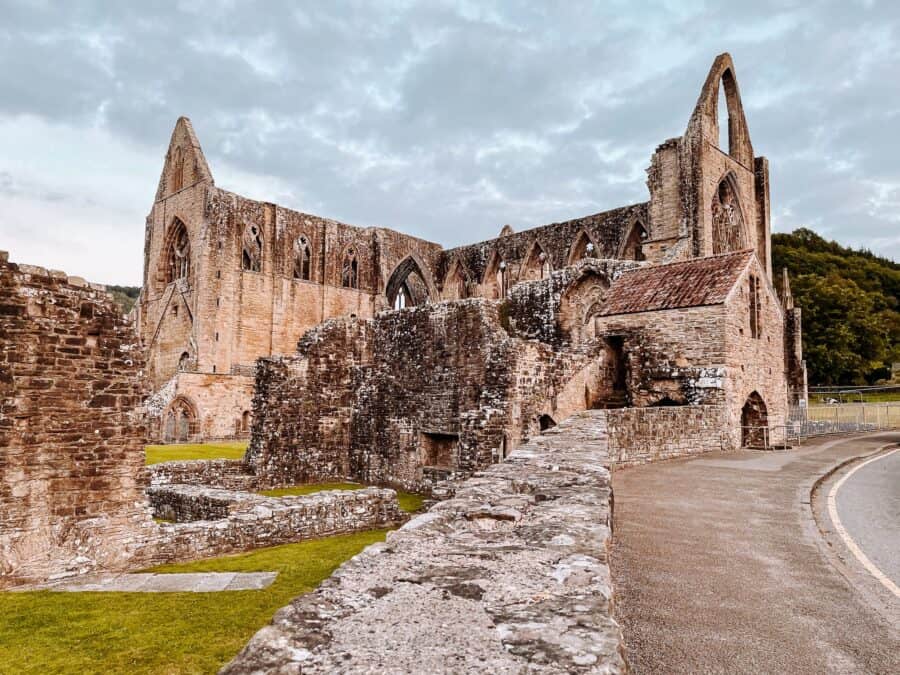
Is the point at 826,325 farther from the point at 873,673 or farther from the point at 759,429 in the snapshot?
the point at 873,673

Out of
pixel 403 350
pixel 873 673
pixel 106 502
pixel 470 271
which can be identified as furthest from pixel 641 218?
pixel 873 673

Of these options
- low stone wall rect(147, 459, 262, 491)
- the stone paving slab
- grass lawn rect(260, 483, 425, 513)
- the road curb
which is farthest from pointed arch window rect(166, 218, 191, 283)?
the road curb

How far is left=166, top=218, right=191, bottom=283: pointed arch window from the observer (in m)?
35.2

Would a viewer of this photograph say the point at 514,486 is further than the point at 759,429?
No

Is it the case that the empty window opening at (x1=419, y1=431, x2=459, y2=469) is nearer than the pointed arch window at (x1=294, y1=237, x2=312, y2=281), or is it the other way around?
the empty window opening at (x1=419, y1=431, x2=459, y2=469)

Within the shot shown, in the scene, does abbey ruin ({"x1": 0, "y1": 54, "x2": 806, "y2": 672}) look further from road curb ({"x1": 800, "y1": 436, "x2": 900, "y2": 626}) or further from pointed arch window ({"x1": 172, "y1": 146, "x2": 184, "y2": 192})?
road curb ({"x1": 800, "y1": 436, "x2": 900, "y2": 626})

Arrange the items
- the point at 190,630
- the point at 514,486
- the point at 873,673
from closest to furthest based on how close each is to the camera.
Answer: the point at 873,673 → the point at 514,486 → the point at 190,630

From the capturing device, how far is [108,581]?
25.9 ft

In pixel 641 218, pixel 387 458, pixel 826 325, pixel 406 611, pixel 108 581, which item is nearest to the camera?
pixel 406 611

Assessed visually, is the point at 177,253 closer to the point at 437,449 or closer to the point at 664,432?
the point at 437,449

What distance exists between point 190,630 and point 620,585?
4.17 metres

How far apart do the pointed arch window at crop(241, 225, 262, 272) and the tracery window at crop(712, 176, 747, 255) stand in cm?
2268

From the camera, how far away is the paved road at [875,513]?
217 inches

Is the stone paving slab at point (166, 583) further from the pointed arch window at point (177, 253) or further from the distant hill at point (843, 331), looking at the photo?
the distant hill at point (843, 331)
